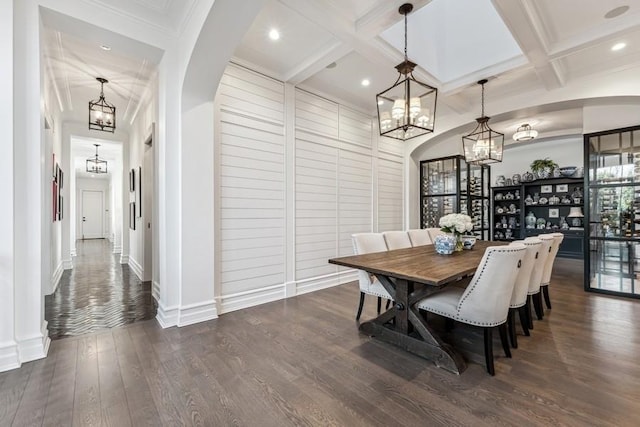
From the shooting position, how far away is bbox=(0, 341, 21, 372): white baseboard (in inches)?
81.3

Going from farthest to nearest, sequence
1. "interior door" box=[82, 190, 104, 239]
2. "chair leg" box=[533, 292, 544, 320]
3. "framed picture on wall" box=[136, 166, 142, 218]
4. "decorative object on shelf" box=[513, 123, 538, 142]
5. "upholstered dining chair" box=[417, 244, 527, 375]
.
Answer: "interior door" box=[82, 190, 104, 239] < "decorative object on shelf" box=[513, 123, 538, 142] < "framed picture on wall" box=[136, 166, 142, 218] < "chair leg" box=[533, 292, 544, 320] < "upholstered dining chair" box=[417, 244, 527, 375]

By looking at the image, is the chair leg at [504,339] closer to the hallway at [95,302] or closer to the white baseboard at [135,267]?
the hallway at [95,302]

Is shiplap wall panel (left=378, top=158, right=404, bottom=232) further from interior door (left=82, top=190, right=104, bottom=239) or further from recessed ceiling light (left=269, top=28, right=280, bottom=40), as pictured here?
interior door (left=82, top=190, right=104, bottom=239)

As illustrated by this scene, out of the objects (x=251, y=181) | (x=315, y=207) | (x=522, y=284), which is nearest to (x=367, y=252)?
(x=315, y=207)

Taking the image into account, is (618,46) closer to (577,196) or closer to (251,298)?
(577,196)

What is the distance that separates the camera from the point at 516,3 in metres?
2.55

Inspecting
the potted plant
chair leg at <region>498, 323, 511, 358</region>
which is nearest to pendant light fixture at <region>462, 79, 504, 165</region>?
chair leg at <region>498, 323, 511, 358</region>

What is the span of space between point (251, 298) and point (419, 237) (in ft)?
8.62

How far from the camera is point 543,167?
22.5 ft

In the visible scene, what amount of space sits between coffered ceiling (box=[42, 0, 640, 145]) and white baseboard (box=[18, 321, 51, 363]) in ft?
8.84

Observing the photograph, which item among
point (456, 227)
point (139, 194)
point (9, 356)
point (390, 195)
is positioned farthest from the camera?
point (390, 195)

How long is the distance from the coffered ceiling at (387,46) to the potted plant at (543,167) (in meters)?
3.12

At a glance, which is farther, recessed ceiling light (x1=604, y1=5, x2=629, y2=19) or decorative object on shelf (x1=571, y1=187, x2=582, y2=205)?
decorative object on shelf (x1=571, y1=187, x2=582, y2=205)

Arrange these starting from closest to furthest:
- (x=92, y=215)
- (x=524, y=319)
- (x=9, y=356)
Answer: (x=9, y=356)
(x=524, y=319)
(x=92, y=215)
